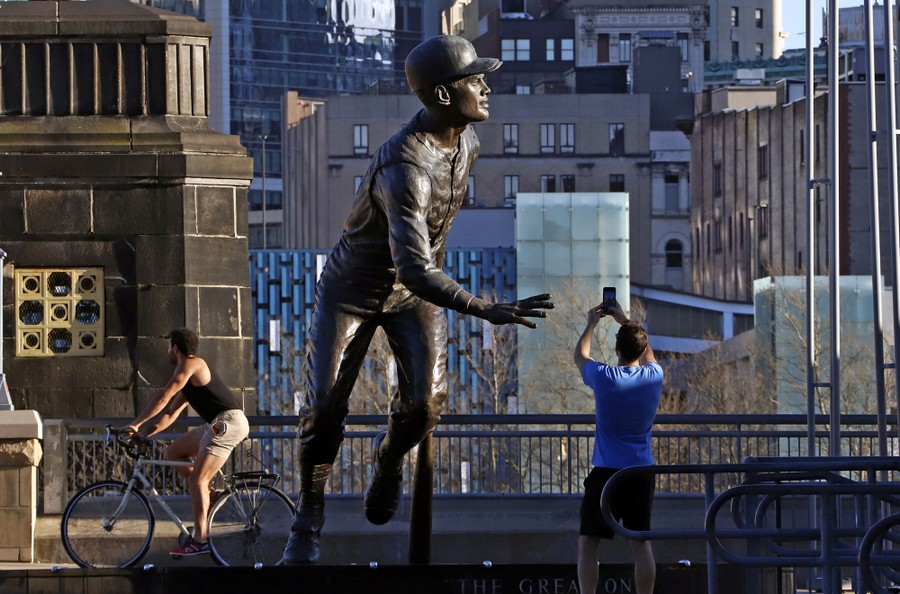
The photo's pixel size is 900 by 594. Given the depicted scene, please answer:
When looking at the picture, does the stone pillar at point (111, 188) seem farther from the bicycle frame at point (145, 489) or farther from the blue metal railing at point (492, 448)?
the bicycle frame at point (145, 489)

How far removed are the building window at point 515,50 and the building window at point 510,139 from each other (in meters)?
20.2

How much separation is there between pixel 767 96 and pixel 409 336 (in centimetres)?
11720

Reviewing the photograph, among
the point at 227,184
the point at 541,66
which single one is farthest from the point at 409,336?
the point at 541,66

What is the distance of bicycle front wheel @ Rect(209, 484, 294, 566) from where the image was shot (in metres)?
15.5

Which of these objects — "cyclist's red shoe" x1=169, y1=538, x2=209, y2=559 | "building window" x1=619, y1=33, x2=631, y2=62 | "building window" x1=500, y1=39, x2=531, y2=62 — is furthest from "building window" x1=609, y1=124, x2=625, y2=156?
"cyclist's red shoe" x1=169, y1=538, x2=209, y2=559

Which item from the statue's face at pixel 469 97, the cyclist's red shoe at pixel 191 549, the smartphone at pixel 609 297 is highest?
the statue's face at pixel 469 97

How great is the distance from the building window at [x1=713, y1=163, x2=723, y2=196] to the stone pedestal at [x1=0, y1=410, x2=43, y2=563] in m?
109

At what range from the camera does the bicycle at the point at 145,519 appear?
15.5 metres

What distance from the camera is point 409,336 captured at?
12.0 m

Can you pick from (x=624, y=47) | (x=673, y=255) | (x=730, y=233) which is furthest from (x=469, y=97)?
(x=624, y=47)

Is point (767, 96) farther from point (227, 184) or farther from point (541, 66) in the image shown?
point (227, 184)

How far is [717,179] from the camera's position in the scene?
125 m

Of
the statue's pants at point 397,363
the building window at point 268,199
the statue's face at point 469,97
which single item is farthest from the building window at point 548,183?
the statue's face at point 469,97

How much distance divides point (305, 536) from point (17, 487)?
165 inches
